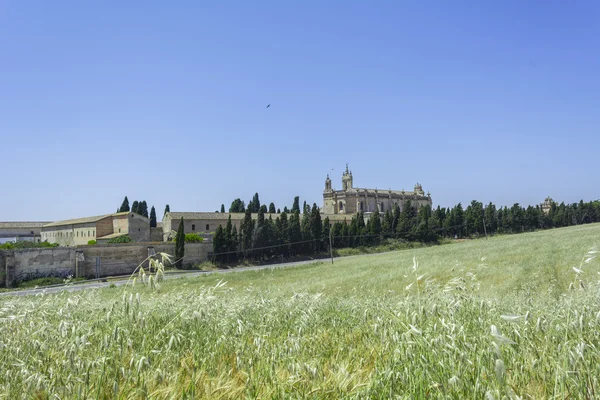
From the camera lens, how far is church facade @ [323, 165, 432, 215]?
4751 inches

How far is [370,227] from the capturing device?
Answer: 77438 millimetres

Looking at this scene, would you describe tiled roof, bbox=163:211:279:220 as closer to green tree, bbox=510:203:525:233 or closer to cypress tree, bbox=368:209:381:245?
cypress tree, bbox=368:209:381:245

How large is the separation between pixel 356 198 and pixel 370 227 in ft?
144

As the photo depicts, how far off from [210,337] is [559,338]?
308 centimetres

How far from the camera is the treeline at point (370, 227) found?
63.7 m

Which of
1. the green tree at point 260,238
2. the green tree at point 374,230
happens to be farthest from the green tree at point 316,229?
the green tree at point 374,230

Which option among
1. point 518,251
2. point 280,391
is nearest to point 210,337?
point 280,391

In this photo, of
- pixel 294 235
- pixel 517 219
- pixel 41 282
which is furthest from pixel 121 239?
pixel 517 219

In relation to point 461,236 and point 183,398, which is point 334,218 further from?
point 183,398

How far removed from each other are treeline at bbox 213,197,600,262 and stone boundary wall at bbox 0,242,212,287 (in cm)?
1100

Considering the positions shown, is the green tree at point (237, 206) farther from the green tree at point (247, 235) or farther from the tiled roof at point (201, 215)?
the green tree at point (247, 235)

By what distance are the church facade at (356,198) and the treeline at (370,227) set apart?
2908 centimetres

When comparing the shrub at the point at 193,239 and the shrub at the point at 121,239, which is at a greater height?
the shrub at the point at 121,239

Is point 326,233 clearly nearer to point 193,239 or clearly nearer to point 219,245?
point 219,245
